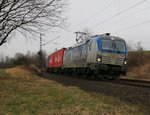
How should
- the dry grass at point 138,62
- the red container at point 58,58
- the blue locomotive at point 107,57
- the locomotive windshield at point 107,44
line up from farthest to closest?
the dry grass at point 138,62 < the red container at point 58,58 < the locomotive windshield at point 107,44 < the blue locomotive at point 107,57

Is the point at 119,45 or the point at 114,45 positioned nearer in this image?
the point at 114,45

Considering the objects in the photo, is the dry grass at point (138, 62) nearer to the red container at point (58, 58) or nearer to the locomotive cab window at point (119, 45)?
the red container at point (58, 58)

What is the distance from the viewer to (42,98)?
40.3ft

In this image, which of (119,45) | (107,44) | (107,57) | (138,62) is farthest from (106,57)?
Result: (138,62)

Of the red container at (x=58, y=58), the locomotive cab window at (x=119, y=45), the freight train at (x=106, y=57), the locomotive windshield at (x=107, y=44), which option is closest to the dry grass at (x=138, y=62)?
the red container at (x=58, y=58)

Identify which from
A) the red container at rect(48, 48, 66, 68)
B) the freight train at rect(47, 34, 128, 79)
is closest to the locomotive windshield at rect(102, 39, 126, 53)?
the freight train at rect(47, 34, 128, 79)

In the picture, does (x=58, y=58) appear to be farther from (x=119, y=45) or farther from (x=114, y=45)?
(x=114, y=45)

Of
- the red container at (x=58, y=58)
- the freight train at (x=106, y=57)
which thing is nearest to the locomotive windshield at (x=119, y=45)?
the freight train at (x=106, y=57)

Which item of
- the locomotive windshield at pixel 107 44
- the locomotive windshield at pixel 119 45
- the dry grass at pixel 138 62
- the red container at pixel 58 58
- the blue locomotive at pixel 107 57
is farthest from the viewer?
the dry grass at pixel 138 62

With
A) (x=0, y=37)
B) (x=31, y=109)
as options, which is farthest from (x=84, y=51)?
(x=31, y=109)

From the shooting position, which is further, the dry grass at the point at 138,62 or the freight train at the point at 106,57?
the dry grass at the point at 138,62

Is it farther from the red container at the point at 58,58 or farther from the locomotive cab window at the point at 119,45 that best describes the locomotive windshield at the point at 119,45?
the red container at the point at 58,58

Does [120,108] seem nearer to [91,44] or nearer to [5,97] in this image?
[5,97]

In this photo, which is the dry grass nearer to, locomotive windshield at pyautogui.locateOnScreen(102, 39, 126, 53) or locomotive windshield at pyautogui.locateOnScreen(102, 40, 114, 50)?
Result: locomotive windshield at pyautogui.locateOnScreen(102, 39, 126, 53)
